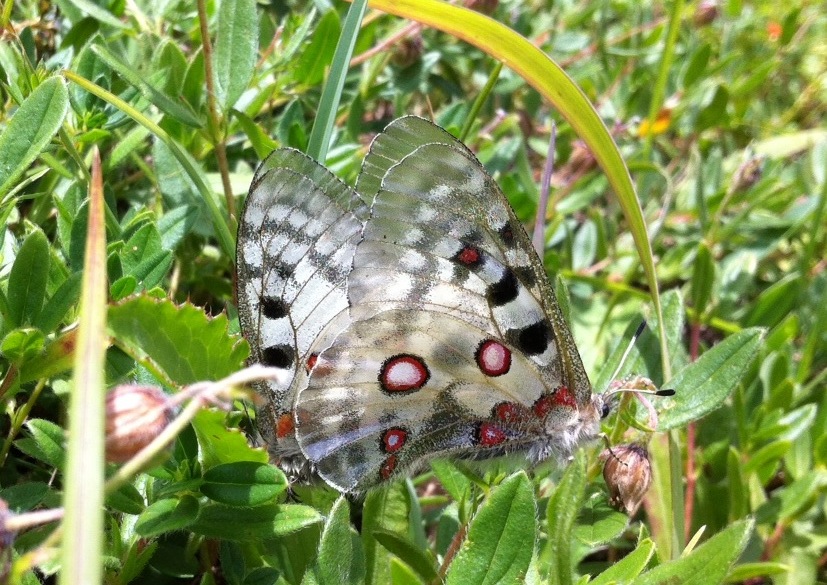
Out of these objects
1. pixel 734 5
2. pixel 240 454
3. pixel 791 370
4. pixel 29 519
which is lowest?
pixel 29 519

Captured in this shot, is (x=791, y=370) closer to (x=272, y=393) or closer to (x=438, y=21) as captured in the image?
(x=438, y=21)

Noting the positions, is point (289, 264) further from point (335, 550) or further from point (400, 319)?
point (335, 550)

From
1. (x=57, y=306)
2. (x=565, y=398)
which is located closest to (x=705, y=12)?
(x=565, y=398)

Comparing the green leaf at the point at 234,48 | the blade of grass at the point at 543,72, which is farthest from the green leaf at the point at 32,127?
the blade of grass at the point at 543,72

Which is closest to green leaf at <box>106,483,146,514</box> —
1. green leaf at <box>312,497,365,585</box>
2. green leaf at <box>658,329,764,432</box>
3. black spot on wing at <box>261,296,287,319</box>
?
green leaf at <box>312,497,365,585</box>

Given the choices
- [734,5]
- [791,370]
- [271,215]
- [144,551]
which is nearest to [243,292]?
[271,215]
